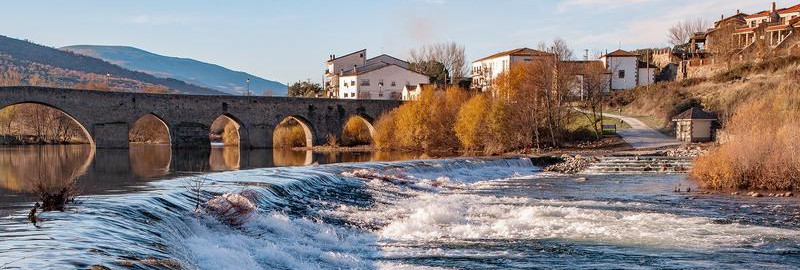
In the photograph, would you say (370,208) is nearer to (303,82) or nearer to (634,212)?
(634,212)

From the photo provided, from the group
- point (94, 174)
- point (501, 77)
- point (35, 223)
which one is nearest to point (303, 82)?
point (501, 77)

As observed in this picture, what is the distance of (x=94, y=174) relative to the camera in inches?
1112

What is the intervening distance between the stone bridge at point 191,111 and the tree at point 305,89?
32775mm

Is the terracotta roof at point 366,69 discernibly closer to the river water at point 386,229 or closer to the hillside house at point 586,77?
the hillside house at point 586,77

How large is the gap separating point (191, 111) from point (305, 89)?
139 ft

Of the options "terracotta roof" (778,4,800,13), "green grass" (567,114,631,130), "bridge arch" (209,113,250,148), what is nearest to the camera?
"green grass" (567,114,631,130)

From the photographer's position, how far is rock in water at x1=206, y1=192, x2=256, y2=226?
15117 mm

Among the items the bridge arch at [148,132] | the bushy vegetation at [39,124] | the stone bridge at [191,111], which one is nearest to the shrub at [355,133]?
the stone bridge at [191,111]

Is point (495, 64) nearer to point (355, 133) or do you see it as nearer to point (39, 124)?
point (355, 133)

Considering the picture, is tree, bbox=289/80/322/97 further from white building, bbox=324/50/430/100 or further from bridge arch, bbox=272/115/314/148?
bridge arch, bbox=272/115/314/148

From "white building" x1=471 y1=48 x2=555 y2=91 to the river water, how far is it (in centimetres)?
5094

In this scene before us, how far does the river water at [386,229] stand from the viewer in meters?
11.6

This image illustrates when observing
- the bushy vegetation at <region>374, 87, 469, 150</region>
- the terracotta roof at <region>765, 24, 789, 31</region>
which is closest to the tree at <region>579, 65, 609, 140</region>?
the bushy vegetation at <region>374, 87, 469, 150</region>

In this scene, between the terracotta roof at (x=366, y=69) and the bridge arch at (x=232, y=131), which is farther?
the terracotta roof at (x=366, y=69)
